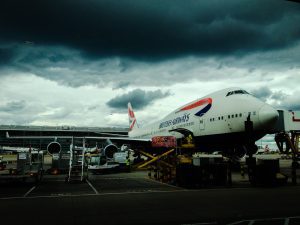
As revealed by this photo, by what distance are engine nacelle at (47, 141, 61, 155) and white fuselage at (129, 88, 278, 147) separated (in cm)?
1104

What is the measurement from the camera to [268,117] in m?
18.7

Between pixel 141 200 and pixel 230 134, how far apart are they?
11998 mm

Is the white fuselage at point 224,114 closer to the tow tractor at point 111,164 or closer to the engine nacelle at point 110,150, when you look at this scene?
the tow tractor at point 111,164

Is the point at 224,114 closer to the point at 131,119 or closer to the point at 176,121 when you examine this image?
the point at 176,121

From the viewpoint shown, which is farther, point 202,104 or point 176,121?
point 176,121

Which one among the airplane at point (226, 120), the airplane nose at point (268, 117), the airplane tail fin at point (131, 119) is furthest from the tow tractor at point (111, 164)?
the airplane tail fin at point (131, 119)

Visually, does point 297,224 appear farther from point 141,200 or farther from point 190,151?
point 190,151

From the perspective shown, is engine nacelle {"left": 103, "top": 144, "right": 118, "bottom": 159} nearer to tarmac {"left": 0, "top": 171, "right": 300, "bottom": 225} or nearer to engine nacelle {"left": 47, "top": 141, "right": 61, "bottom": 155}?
engine nacelle {"left": 47, "top": 141, "right": 61, "bottom": 155}

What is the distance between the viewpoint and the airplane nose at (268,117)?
18719 millimetres

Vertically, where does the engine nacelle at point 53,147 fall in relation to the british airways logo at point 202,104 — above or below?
below

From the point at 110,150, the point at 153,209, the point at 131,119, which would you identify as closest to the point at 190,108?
the point at 110,150

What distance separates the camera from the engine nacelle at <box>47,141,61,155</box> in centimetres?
2781

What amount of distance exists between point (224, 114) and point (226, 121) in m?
0.62

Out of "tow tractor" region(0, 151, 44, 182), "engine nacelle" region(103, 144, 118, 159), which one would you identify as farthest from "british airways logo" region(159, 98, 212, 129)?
"tow tractor" region(0, 151, 44, 182)
